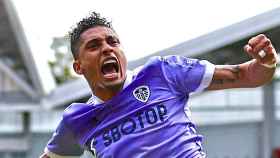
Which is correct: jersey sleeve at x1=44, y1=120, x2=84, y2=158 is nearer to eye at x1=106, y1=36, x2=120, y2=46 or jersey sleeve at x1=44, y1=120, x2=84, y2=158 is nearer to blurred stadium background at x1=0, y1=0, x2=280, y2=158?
eye at x1=106, y1=36, x2=120, y2=46

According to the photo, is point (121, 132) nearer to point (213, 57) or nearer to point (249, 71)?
point (249, 71)

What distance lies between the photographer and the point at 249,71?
8.35 feet

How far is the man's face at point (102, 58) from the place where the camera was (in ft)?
8.66

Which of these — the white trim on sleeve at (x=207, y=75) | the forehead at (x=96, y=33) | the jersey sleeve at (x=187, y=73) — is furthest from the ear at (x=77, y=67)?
the white trim on sleeve at (x=207, y=75)

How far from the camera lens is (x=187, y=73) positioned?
2.61m

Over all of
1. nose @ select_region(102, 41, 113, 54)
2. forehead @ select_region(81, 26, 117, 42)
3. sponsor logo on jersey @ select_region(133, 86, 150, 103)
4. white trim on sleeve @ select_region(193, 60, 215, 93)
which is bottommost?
sponsor logo on jersey @ select_region(133, 86, 150, 103)

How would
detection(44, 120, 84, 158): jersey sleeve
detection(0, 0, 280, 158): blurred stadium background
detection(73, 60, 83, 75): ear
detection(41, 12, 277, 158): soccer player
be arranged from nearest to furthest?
detection(41, 12, 277, 158): soccer player < detection(73, 60, 83, 75): ear < detection(44, 120, 84, 158): jersey sleeve < detection(0, 0, 280, 158): blurred stadium background

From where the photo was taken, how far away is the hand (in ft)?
7.75

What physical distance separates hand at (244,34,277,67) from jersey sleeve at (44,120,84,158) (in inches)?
37.5

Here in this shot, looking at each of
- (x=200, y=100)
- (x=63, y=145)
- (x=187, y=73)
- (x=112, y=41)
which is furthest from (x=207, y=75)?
(x=200, y=100)

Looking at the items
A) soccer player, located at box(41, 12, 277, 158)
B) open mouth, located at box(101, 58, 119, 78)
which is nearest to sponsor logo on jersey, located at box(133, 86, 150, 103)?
soccer player, located at box(41, 12, 277, 158)

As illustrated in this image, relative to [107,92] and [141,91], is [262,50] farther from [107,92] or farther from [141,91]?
[107,92]

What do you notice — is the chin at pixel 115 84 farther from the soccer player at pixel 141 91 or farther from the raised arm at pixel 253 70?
the raised arm at pixel 253 70

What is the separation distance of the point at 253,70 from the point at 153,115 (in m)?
0.41
